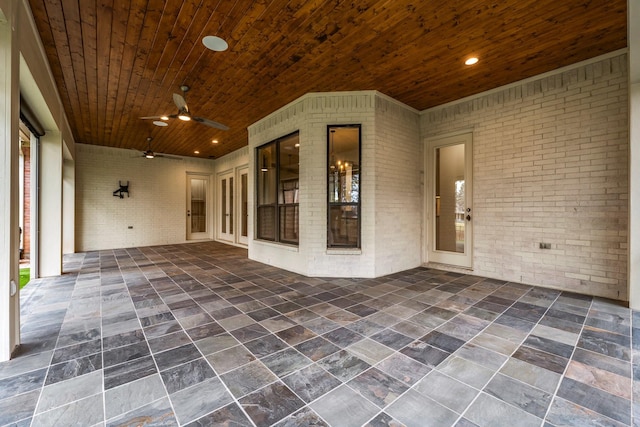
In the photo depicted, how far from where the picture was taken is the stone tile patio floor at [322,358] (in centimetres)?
154

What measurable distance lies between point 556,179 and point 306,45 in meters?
3.95

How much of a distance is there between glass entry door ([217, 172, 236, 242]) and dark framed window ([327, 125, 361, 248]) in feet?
16.5

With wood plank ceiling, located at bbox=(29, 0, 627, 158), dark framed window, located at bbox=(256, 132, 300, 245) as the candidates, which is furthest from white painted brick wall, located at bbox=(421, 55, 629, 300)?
dark framed window, located at bbox=(256, 132, 300, 245)

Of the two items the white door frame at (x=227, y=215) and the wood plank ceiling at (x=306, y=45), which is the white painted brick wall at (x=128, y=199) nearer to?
the white door frame at (x=227, y=215)

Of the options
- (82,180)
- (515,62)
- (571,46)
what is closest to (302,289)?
(515,62)

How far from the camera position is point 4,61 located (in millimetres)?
2102

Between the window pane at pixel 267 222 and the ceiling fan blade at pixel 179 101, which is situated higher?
the ceiling fan blade at pixel 179 101

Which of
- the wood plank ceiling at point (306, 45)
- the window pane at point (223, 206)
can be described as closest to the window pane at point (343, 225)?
the wood plank ceiling at point (306, 45)

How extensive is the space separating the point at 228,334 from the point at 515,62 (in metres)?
4.86

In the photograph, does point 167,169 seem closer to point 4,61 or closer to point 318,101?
point 318,101

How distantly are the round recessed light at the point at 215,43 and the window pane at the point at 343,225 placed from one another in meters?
2.78

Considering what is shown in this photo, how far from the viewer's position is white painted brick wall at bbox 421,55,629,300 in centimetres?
347

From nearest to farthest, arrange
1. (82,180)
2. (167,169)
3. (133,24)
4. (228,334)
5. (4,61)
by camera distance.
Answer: (4,61) < (228,334) < (133,24) < (82,180) < (167,169)

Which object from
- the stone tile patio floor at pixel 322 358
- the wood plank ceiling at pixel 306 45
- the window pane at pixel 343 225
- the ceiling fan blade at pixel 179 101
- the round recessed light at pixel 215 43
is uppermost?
the wood plank ceiling at pixel 306 45
